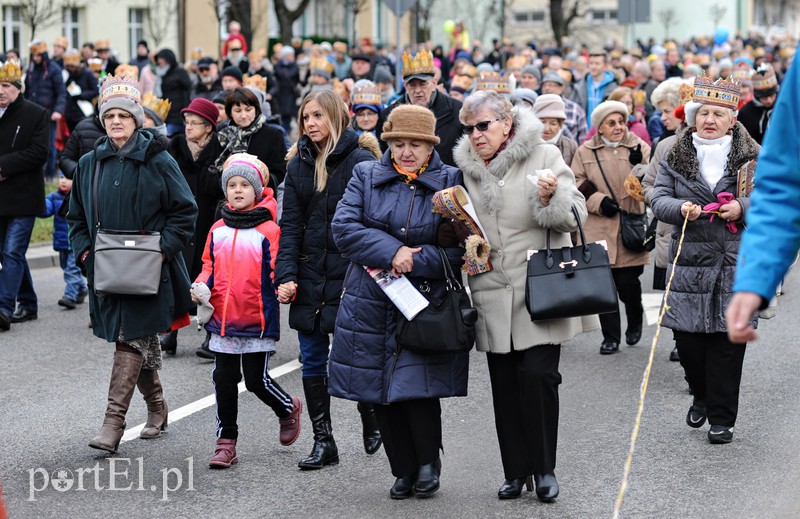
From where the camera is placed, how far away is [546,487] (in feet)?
20.1

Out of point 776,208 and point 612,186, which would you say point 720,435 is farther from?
point 776,208

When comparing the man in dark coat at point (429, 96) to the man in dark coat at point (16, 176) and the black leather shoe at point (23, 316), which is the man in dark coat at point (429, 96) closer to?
the man in dark coat at point (16, 176)

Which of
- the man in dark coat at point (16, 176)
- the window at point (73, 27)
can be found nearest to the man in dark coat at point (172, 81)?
the man in dark coat at point (16, 176)

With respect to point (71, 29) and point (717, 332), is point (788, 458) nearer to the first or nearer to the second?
point (717, 332)

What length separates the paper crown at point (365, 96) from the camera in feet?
39.7

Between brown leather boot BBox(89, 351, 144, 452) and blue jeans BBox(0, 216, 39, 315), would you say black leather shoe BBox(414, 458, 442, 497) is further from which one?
blue jeans BBox(0, 216, 39, 315)

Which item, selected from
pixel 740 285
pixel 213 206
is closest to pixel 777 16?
pixel 213 206

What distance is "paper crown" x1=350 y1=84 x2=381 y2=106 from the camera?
476 inches

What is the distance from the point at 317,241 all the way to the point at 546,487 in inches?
67.7

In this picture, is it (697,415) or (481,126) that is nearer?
(481,126)

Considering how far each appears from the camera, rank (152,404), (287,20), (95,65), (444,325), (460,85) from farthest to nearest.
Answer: (287,20), (95,65), (460,85), (152,404), (444,325)

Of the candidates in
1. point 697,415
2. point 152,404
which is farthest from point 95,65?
point 697,415

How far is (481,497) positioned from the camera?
6266 millimetres

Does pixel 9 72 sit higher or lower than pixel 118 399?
higher
